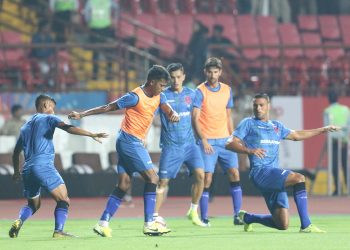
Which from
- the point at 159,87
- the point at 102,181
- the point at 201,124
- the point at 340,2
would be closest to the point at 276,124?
the point at 159,87

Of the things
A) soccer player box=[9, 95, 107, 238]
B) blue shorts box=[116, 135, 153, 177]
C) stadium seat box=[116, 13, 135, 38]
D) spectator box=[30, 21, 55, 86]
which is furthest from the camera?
stadium seat box=[116, 13, 135, 38]

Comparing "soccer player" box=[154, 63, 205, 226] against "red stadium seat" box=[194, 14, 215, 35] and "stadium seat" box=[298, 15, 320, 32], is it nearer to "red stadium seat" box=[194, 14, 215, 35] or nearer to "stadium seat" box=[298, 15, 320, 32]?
"red stadium seat" box=[194, 14, 215, 35]

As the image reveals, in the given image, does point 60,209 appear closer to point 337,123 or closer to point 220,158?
point 220,158

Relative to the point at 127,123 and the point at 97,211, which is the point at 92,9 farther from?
the point at 127,123

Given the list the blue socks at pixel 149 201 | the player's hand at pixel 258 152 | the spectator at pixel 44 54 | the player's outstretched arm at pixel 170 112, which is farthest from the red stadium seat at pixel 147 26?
the blue socks at pixel 149 201

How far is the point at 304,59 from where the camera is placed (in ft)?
107

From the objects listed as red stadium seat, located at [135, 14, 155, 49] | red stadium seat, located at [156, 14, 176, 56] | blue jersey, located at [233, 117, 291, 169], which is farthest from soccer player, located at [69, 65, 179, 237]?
red stadium seat, located at [156, 14, 176, 56]

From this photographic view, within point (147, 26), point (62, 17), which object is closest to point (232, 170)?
point (62, 17)

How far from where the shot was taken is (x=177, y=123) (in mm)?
18547

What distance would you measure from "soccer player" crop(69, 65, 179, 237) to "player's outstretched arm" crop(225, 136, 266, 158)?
104 cm

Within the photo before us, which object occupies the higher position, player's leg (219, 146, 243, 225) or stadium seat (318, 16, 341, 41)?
stadium seat (318, 16, 341, 41)

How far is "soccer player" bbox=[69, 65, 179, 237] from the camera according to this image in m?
16.0

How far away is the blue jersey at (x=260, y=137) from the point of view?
1641 centimetres

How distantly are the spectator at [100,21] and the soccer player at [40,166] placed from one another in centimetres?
1501
